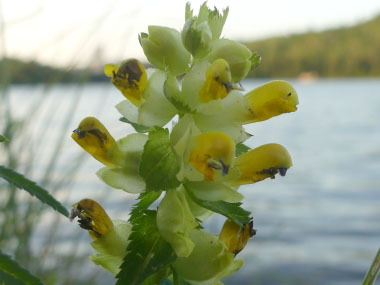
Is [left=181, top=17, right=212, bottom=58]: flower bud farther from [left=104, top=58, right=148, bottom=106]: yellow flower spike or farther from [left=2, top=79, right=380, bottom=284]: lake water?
[left=2, top=79, right=380, bottom=284]: lake water

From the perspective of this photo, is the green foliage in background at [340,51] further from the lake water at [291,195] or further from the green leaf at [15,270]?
the green leaf at [15,270]

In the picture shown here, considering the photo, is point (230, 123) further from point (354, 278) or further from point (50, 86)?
point (354, 278)

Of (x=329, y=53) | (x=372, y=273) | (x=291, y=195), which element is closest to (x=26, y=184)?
(x=372, y=273)

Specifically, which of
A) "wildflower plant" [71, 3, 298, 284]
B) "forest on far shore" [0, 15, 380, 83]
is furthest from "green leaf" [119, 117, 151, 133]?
"forest on far shore" [0, 15, 380, 83]

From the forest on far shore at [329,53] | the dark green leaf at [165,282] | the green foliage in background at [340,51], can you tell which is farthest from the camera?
the green foliage in background at [340,51]

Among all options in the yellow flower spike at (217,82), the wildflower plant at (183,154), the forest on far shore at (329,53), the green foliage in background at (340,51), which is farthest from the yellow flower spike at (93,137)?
the green foliage in background at (340,51)

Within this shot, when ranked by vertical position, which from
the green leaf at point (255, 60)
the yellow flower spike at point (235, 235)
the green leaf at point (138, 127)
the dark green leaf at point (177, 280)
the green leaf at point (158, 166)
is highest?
the green leaf at point (255, 60)

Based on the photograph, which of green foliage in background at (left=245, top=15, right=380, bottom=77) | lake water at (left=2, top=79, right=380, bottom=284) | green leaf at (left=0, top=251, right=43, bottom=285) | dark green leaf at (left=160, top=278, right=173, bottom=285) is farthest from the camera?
green foliage in background at (left=245, top=15, right=380, bottom=77)
